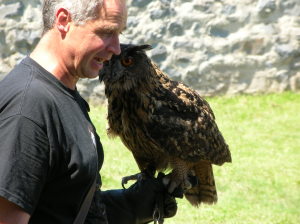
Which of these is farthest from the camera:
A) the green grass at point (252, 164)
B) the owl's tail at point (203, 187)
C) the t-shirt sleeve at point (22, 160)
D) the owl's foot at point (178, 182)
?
the green grass at point (252, 164)

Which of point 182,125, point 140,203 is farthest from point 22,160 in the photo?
point 182,125

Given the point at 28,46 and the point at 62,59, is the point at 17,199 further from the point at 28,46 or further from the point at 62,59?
the point at 28,46

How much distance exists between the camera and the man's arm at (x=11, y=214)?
191 centimetres

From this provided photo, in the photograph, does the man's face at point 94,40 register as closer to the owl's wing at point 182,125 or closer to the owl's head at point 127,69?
the owl's head at point 127,69

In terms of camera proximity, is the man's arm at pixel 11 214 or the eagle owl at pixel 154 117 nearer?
the man's arm at pixel 11 214

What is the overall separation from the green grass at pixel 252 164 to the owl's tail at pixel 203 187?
1056 mm

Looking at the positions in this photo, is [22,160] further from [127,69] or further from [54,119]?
[127,69]

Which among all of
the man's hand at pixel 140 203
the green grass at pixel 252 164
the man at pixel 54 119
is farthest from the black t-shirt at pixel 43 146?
the green grass at pixel 252 164

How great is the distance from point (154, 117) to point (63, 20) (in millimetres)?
1726

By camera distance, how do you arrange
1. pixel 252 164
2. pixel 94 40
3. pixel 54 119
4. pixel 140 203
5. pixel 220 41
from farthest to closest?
pixel 220 41 < pixel 252 164 < pixel 140 203 < pixel 94 40 < pixel 54 119

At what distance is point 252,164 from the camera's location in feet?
21.9

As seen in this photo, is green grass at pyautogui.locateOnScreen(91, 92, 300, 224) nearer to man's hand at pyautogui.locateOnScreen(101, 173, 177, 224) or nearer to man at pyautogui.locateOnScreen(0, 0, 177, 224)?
Result: man's hand at pyautogui.locateOnScreen(101, 173, 177, 224)

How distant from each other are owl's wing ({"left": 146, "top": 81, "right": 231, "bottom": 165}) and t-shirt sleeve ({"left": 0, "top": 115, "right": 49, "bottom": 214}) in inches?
71.5

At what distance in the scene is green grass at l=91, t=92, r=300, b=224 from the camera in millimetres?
5496
